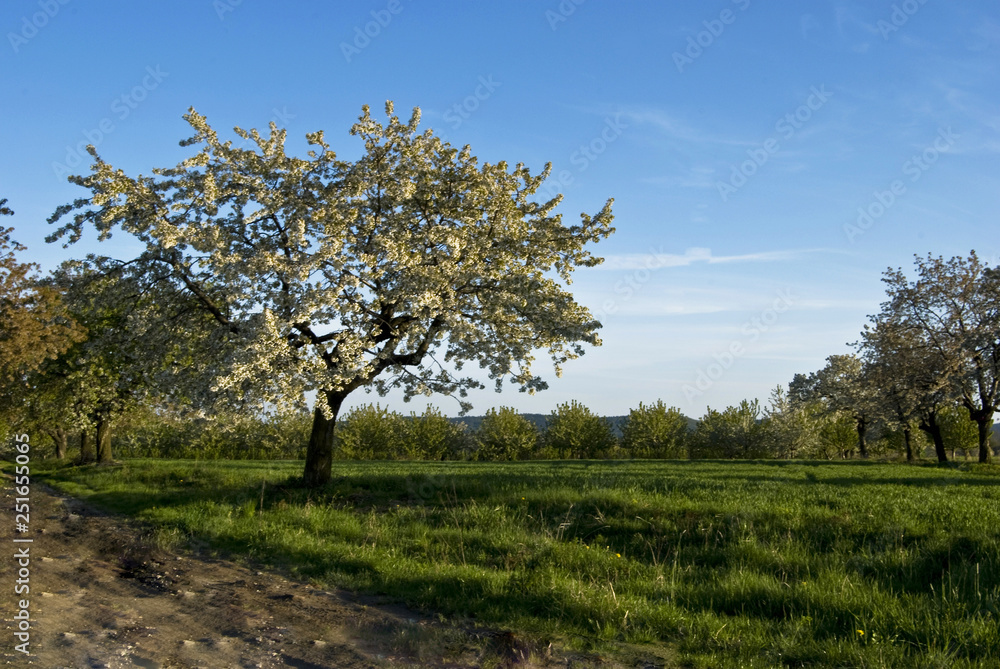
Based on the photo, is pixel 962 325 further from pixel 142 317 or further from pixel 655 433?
pixel 142 317

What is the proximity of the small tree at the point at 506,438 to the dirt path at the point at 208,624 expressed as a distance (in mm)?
47882

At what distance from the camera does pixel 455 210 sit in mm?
18156


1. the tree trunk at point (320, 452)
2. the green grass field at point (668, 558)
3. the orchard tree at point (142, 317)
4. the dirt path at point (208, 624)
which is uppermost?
the orchard tree at point (142, 317)

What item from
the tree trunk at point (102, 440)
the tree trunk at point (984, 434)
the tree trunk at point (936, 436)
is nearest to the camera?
the tree trunk at point (102, 440)

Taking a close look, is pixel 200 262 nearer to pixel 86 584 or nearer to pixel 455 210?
pixel 455 210

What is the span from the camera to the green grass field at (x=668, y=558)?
722 cm

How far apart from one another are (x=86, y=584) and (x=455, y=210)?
40.9 feet

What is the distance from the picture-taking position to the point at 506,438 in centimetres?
5841

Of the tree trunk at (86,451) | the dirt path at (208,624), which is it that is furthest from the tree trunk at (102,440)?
the dirt path at (208,624)

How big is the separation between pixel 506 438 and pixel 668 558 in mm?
48173

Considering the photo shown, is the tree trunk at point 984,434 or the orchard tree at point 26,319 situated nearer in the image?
the orchard tree at point 26,319

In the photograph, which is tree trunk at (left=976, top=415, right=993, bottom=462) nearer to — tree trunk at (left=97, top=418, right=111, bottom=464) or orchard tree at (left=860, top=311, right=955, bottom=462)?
orchard tree at (left=860, top=311, right=955, bottom=462)

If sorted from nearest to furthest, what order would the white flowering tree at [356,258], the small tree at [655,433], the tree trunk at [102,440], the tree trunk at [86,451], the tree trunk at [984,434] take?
the white flowering tree at [356,258] → the tree trunk at [102,440] → the tree trunk at [86,451] → the tree trunk at [984,434] → the small tree at [655,433]

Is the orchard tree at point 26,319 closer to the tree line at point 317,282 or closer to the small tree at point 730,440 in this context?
the tree line at point 317,282
